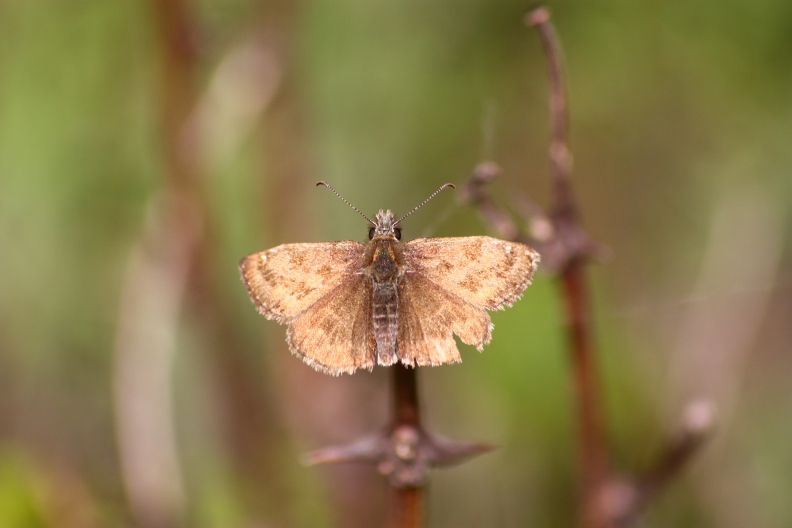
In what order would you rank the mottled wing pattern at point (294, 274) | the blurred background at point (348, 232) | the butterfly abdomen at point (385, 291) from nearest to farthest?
the butterfly abdomen at point (385, 291)
the mottled wing pattern at point (294, 274)
the blurred background at point (348, 232)

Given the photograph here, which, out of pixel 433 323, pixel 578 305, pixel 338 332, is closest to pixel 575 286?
pixel 578 305

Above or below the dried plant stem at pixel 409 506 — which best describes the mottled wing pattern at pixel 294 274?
above

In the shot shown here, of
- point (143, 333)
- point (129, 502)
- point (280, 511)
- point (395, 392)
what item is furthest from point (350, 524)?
point (395, 392)

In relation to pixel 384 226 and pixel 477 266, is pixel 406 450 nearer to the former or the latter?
pixel 477 266

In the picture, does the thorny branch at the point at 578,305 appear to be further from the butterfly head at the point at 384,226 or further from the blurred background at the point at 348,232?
the blurred background at the point at 348,232

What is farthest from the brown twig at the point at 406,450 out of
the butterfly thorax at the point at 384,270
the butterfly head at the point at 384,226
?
the butterfly head at the point at 384,226

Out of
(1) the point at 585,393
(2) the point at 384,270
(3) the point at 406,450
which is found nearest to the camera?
(3) the point at 406,450
